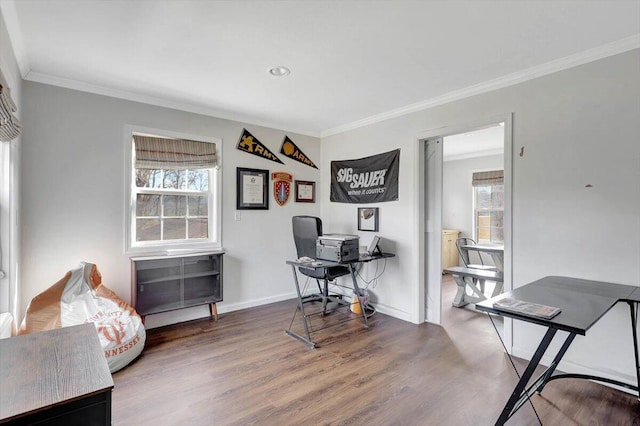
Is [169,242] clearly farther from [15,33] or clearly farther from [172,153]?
[15,33]

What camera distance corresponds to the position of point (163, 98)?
134 inches

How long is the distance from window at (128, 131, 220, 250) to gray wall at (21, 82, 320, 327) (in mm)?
116

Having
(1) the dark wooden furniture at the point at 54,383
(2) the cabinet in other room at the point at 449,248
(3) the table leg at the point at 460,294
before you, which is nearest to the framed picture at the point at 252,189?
(3) the table leg at the point at 460,294

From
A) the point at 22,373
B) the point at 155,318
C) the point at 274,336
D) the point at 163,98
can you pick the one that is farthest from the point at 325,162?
the point at 22,373

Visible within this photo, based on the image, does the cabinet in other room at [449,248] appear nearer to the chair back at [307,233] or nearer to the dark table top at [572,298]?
the chair back at [307,233]

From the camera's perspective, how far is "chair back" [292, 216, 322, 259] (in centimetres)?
352

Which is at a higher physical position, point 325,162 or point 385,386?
point 325,162

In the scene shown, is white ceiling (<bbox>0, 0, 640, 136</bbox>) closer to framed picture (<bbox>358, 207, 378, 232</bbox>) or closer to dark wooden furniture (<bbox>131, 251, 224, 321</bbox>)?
framed picture (<bbox>358, 207, 378, 232</bbox>)

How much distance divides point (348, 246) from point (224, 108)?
2083 mm

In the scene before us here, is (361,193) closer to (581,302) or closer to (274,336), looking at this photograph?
(274,336)

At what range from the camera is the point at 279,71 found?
272cm

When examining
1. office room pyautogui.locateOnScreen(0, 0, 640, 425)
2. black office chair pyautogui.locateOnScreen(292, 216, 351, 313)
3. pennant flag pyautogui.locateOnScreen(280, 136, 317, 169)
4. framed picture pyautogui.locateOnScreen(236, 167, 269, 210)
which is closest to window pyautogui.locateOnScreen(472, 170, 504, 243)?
office room pyautogui.locateOnScreen(0, 0, 640, 425)

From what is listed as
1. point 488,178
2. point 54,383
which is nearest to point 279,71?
point 54,383

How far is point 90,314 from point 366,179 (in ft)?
10.1
